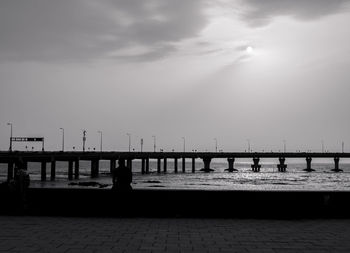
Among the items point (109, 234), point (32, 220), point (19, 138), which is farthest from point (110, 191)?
point (19, 138)

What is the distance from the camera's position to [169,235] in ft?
32.5

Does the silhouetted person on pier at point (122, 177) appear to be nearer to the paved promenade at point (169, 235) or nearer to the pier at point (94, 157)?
the paved promenade at point (169, 235)

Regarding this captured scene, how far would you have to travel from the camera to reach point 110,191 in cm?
1361

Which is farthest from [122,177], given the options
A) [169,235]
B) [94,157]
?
[94,157]

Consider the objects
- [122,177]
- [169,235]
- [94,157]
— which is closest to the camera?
[169,235]

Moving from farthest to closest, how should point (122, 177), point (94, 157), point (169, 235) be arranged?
1. point (94, 157)
2. point (122, 177)
3. point (169, 235)

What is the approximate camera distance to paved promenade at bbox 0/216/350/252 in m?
8.42

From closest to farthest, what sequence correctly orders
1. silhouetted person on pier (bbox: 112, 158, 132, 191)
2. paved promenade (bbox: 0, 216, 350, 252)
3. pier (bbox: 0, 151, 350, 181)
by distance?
paved promenade (bbox: 0, 216, 350, 252) < silhouetted person on pier (bbox: 112, 158, 132, 191) < pier (bbox: 0, 151, 350, 181)

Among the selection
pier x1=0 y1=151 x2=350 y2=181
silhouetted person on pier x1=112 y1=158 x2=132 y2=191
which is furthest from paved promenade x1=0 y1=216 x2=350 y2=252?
pier x1=0 y1=151 x2=350 y2=181

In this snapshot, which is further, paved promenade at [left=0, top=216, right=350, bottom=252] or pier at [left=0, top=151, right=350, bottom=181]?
pier at [left=0, top=151, right=350, bottom=181]

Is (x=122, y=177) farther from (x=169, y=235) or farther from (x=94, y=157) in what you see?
(x=94, y=157)

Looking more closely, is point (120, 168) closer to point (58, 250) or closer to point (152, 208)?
point (152, 208)

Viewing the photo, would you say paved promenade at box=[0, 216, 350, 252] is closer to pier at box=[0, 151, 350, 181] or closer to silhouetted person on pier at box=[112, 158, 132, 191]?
silhouetted person on pier at box=[112, 158, 132, 191]

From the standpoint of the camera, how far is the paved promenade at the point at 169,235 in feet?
27.6
